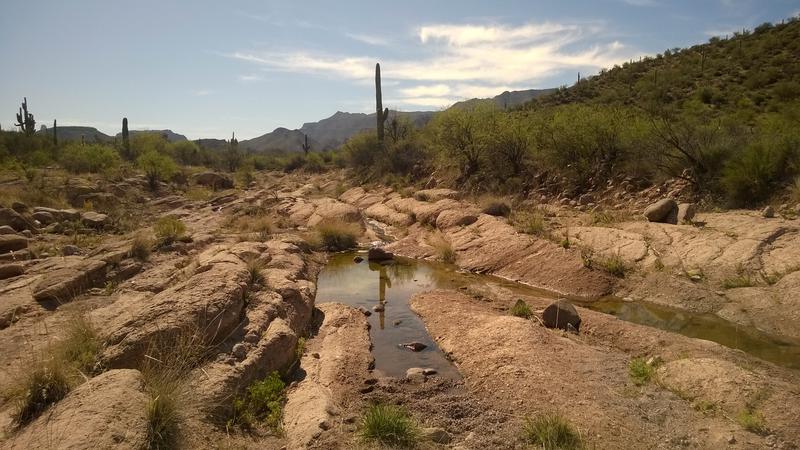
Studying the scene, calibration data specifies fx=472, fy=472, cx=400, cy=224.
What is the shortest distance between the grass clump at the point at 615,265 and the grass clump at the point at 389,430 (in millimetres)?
7983

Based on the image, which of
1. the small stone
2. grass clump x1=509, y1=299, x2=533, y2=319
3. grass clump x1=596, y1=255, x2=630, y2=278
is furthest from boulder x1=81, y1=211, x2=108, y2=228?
grass clump x1=596, y1=255, x2=630, y2=278

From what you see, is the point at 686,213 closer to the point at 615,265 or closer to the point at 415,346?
the point at 615,265

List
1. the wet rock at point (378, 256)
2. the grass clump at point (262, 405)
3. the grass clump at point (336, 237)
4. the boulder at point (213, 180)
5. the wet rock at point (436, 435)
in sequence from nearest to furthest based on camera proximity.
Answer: the wet rock at point (436, 435)
the grass clump at point (262, 405)
the wet rock at point (378, 256)
the grass clump at point (336, 237)
the boulder at point (213, 180)

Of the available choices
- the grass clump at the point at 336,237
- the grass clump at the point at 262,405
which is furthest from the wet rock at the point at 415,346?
the grass clump at the point at 336,237

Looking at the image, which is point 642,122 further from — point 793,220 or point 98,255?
point 98,255

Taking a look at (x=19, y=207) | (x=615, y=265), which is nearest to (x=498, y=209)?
(x=615, y=265)

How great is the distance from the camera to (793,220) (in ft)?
35.7

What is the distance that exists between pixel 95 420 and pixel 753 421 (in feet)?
21.7

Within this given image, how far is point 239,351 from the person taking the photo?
21.8 feet

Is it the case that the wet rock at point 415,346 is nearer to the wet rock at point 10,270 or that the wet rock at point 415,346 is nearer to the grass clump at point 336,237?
the wet rock at point 10,270

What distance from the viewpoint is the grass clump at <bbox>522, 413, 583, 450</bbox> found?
4941 mm

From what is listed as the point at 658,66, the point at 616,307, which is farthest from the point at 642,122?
the point at 658,66

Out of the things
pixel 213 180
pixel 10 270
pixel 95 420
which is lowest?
pixel 95 420

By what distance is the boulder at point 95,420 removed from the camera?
3.95m
